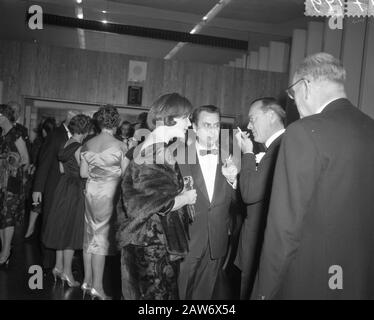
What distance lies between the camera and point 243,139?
2377 millimetres

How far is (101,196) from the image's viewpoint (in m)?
3.17

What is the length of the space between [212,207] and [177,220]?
46cm

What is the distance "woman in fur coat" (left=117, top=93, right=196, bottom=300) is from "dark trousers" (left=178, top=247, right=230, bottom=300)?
42 centimetres

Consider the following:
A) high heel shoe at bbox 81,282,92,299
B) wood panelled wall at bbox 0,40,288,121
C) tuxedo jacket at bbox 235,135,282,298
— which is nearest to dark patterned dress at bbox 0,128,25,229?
high heel shoe at bbox 81,282,92,299

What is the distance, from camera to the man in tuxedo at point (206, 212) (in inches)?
97.0

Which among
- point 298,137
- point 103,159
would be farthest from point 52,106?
point 298,137

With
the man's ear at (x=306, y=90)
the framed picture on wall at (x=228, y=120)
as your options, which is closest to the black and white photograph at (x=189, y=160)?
the man's ear at (x=306, y=90)

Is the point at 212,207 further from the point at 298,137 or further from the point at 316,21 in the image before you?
the point at 316,21

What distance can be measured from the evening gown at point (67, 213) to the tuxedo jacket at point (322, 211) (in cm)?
254

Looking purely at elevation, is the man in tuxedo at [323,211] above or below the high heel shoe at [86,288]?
above

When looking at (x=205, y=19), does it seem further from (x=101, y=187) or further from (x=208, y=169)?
(x=208, y=169)

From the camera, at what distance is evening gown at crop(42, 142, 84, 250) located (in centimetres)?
359

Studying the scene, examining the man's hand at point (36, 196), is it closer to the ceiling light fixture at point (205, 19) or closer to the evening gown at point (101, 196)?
the evening gown at point (101, 196)
